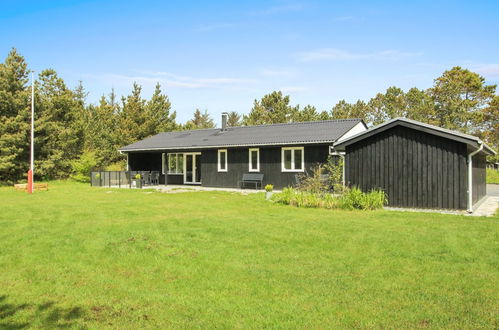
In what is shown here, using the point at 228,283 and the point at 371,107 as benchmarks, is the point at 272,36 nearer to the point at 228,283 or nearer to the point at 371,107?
the point at 228,283

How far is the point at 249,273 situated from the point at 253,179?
551 inches

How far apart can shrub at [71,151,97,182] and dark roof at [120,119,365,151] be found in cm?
439

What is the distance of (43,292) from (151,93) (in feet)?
123

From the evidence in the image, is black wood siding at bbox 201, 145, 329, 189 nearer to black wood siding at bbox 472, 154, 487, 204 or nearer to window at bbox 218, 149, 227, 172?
window at bbox 218, 149, 227, 172

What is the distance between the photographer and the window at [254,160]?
19391mm

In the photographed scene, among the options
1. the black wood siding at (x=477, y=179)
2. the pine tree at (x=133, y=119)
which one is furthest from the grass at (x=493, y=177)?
the pine tree at (x=133, y=119)

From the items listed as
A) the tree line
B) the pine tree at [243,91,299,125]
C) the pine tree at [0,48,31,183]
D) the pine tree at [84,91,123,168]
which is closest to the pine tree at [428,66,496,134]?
the tree line

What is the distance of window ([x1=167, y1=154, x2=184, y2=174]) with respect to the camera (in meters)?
23.7

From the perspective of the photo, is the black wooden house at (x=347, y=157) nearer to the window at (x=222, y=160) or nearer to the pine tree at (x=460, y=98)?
the window at (x=222, y=160)

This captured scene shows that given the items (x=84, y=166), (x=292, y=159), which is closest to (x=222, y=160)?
(x=292, y=159)

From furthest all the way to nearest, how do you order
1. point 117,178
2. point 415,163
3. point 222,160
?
point 117,178 → point 222,160 → point 415,163

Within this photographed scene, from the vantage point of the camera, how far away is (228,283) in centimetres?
475

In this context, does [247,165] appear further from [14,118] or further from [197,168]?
[14,118]

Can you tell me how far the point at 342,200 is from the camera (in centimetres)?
1162
